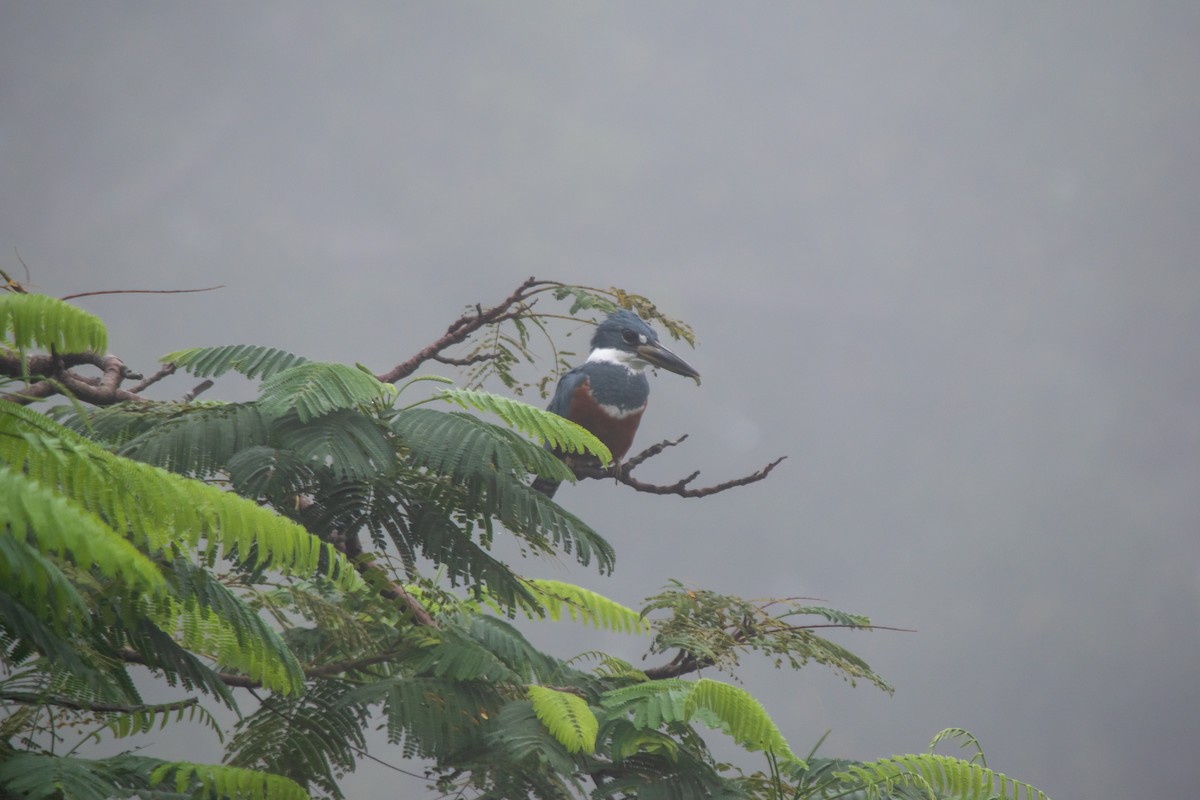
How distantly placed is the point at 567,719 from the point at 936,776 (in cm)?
66

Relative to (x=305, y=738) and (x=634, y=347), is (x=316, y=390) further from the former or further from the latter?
(x=634, y=347)

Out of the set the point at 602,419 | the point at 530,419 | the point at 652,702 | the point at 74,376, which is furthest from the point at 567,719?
the point at 602,419

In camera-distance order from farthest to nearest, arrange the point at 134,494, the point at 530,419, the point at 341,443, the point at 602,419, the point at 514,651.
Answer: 1. the point at 602,419
2. the point at 514,651
3. the point at 530,419
4. the point at 341,443
5. the point at 134,494

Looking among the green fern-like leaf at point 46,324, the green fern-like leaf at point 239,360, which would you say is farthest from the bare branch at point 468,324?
the green fern-like leaf at point 46,324

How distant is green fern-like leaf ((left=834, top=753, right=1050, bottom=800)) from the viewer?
1881 mm

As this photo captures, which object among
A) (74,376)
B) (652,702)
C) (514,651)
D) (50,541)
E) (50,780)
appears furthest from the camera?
(74,376)

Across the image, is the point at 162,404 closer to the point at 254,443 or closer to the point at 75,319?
the point at 254,443

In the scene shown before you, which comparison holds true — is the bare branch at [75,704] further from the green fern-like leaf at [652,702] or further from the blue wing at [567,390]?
the blue wing at [567,390]

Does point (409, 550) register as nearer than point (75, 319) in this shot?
No

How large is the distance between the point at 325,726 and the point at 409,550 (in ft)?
1.14

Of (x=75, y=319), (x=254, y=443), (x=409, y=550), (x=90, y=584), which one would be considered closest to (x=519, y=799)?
(x=409, y=550)

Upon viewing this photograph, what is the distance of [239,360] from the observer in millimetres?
2082

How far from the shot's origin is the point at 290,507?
1.80 metres

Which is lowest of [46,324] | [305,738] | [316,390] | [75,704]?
[75,704]
